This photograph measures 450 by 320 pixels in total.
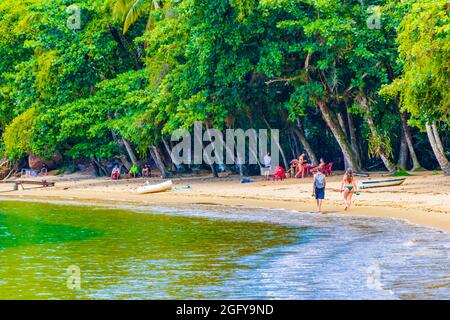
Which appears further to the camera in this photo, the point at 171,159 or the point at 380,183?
the point at 171,159

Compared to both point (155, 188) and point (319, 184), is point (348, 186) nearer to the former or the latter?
point (319, 184)

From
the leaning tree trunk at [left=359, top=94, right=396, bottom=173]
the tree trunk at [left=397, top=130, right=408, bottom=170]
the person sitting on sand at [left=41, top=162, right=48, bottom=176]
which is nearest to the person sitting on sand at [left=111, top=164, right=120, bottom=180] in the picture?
the person sitting on sand at [left=41, top=162, right=48, bottom=176]

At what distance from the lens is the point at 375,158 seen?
39812 mm

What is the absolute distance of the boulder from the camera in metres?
53.9

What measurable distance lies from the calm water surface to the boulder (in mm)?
23276

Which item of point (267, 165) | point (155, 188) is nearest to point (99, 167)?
point (155, 188)

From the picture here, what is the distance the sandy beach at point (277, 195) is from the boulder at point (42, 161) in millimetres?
6035

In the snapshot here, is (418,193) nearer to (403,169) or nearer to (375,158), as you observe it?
(403,169)

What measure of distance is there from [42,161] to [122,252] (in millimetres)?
32835

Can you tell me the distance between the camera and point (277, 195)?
3325 cm

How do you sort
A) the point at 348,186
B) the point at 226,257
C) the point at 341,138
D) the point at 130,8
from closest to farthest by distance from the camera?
the point at 226,257 < the point at 348,186 < the point at 341,138 < the point at 130,8

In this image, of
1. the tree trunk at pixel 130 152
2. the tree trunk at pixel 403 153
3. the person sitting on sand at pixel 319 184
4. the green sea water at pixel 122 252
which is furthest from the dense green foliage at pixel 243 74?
the green sea water at pixel 122 252
